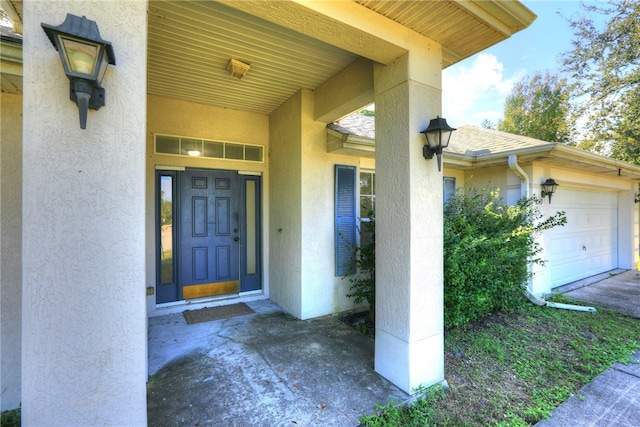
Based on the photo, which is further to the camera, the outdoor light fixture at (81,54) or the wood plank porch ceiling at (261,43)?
the wood plank porch ceiling at (261,43)

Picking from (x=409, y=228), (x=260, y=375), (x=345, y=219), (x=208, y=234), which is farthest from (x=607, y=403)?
(x=208, y=234)

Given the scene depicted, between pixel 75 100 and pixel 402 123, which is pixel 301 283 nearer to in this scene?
pixel 402 123

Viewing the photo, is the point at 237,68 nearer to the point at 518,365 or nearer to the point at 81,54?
the point at 81,54

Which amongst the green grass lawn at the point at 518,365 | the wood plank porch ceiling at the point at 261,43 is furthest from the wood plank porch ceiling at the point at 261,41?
the green grass lawn at the point at 518,365

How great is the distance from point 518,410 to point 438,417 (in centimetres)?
76

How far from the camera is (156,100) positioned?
416cm

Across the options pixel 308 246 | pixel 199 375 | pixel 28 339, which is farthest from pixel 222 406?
pixel 308 246

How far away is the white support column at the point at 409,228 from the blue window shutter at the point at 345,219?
1.77m

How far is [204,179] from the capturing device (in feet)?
15.1

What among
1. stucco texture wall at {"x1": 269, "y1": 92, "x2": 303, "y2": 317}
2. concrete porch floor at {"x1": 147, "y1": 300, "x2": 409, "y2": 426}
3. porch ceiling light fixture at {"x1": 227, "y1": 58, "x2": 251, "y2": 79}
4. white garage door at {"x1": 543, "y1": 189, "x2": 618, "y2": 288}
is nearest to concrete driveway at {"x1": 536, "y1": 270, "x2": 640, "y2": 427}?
concrete porch floor at {"x1": 147, "y1": 300, "x2": 409, "y2": 426}

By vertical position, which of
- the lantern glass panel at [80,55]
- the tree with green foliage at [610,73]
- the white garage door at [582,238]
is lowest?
the white garage door at [582,238]

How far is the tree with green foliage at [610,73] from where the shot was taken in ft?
26.3

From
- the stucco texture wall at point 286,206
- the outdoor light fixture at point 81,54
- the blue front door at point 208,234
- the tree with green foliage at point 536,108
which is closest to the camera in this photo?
the outdoor light fixture at point 81,54

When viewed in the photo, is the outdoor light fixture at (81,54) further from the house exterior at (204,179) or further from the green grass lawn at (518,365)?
the green grass lawn at (518,365)
